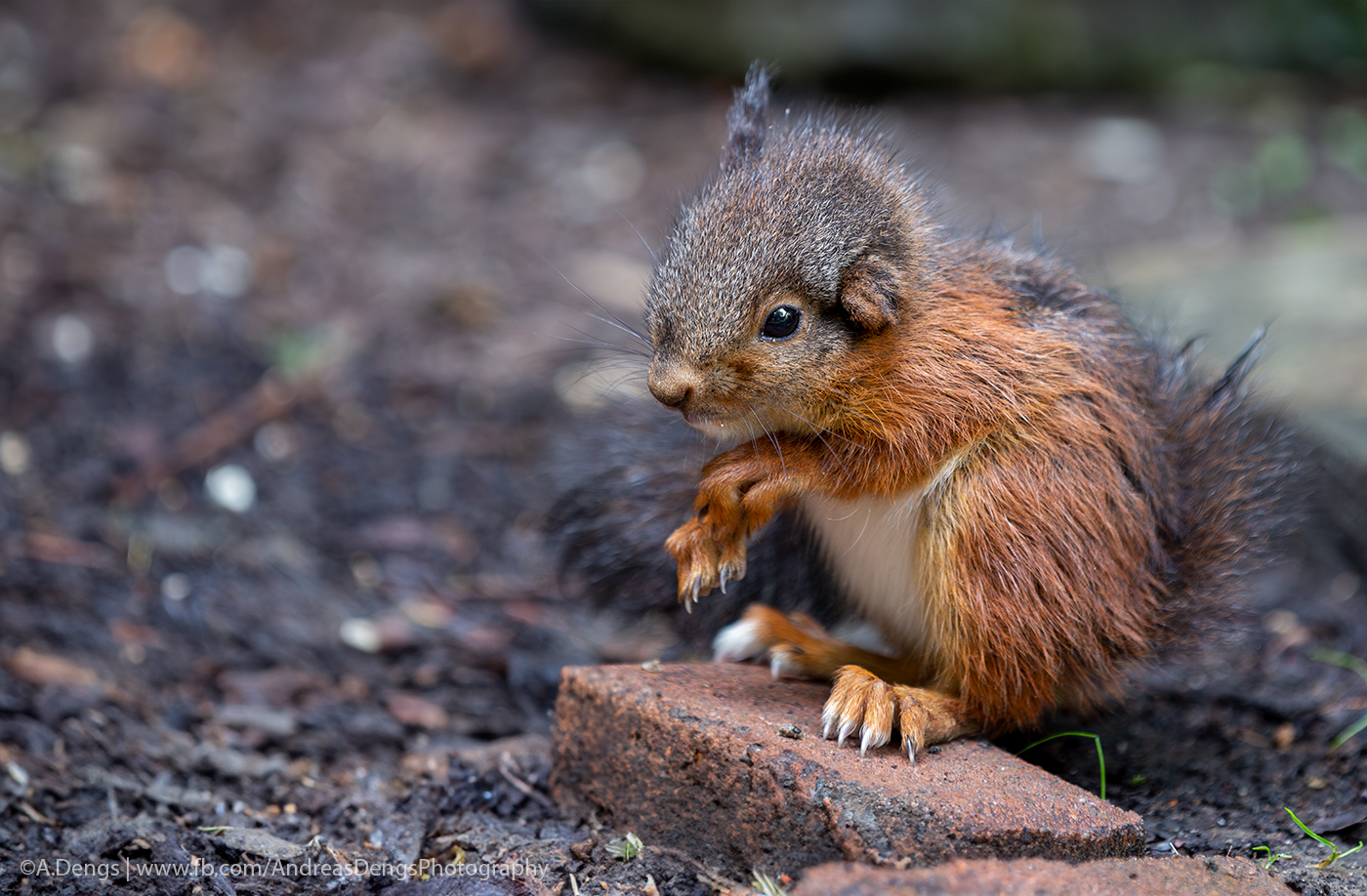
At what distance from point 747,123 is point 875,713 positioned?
5.32 ft

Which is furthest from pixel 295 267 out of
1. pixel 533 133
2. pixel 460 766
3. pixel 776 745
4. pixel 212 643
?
pixel 776 745

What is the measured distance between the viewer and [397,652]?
423 centimetres

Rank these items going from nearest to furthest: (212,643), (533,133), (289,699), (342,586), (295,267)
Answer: (289,699)
(212,643)
(342,586)
(295,267)
(533,133)

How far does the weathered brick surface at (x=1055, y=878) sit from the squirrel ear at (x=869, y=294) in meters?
1.29

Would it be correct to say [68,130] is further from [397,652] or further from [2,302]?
[397,652]

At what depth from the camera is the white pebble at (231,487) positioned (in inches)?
194

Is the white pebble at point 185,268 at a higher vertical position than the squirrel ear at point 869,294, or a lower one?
lower

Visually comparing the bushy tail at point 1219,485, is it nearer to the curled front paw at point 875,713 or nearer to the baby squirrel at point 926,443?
the baby squirrel at point 926,443

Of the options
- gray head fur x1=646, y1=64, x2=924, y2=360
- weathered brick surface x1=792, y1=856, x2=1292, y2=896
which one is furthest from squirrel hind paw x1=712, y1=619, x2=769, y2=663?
weathered brick surface x1=792, y1=856, x2=1292, y2=896

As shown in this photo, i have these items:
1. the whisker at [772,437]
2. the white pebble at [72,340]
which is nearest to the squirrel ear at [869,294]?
the whisker at [772,437]

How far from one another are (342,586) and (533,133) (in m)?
5.45

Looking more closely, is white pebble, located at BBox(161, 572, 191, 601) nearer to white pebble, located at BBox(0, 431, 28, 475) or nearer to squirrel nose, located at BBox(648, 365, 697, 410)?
white pebble, located at BBox(0, 431, 28, 475)

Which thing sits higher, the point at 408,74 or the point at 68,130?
the point at 408,74

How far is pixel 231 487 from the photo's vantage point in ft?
16.4
